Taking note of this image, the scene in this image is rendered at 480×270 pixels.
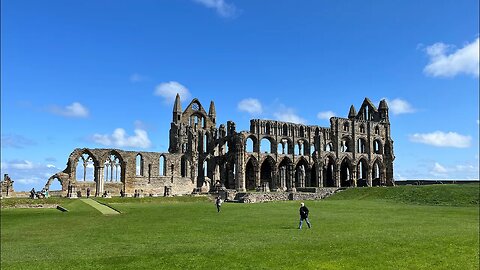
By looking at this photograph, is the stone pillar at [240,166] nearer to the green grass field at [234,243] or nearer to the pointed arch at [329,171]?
the pointed arch at [329,171]

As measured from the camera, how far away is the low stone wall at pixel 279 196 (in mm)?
50625

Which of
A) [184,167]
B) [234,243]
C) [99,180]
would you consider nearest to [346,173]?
[184,167]

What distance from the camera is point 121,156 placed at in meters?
65.5

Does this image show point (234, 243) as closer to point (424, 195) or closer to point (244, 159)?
point (424, 195)

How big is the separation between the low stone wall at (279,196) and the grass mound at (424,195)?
2.28 meters

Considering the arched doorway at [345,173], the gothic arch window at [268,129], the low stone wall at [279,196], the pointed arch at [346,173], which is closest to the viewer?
the low stone wall at [279,196]

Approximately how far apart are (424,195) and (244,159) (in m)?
28.5

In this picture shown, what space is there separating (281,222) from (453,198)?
2516 cm

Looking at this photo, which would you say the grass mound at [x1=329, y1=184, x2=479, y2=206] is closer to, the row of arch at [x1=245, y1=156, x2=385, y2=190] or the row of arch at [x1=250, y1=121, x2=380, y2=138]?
the row of arch at [x1=245, y1=156, x2=385, y2=190]

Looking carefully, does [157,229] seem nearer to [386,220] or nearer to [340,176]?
[386,220]

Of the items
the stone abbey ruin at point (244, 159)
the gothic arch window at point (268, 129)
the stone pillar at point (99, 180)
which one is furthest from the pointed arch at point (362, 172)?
the stone pillar at point (99, 180)

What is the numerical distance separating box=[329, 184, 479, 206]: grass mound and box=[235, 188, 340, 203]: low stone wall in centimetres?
228

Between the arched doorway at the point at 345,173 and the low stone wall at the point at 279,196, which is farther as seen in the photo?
the arched doorway at the point at 345,173

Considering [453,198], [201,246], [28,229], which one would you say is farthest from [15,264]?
[453,198]
